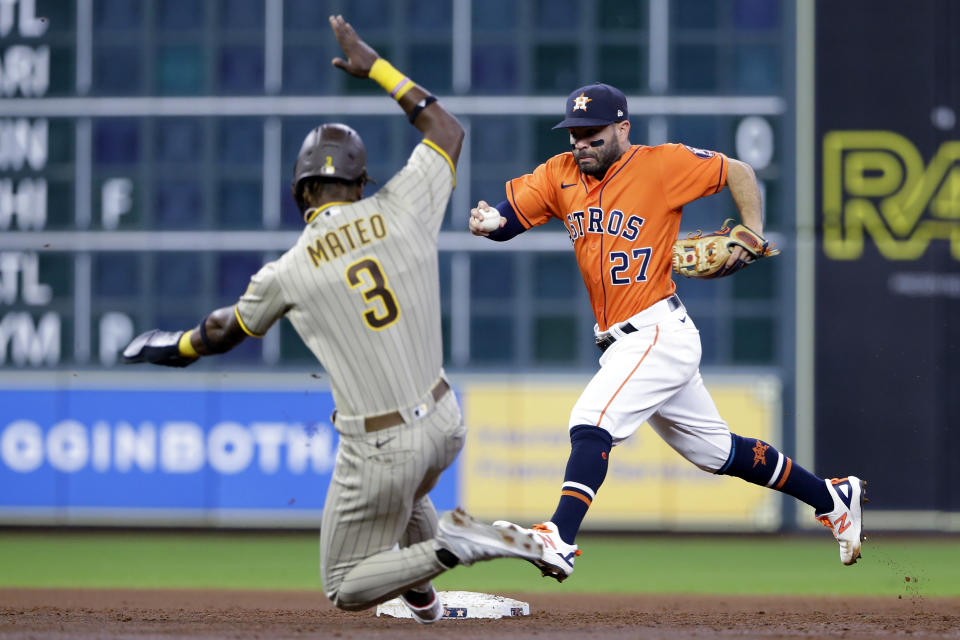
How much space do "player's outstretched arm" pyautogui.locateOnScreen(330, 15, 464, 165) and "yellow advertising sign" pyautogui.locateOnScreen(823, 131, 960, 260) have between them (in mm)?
6373


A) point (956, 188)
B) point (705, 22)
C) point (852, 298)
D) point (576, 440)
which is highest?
point (705, 22)

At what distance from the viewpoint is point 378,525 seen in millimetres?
3891

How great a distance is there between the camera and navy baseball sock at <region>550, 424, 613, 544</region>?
4293mm

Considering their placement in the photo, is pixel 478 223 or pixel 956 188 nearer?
pixel 478 223

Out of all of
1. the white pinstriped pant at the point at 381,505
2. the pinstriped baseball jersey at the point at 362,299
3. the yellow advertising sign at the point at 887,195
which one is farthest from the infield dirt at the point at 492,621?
the yellow advertising sign at the point at 887,195

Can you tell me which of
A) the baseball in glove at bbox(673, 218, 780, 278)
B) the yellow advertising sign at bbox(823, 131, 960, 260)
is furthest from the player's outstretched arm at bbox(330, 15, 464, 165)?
the yellow advertising sign at bbox(823, 131, 960, 260)

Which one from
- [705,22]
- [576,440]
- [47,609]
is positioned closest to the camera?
[576,440]

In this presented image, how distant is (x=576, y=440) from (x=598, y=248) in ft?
2.24

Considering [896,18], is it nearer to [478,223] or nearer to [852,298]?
[852,298]

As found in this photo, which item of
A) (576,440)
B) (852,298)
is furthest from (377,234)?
(852,298)

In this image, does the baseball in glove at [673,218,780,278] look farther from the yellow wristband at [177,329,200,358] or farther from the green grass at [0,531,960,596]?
the green grass at [0,531,960,596]

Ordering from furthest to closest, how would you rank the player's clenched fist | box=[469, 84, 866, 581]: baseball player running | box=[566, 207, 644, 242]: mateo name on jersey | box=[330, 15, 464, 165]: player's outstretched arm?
1. the player's clenched fist
2. box=[566, 207, 644, 242]: mateo name on jersey
3. box=[469, 84, 866, 581]: baseball player running
4. box=[330, 15, 464, 165]: player's outstretched arm

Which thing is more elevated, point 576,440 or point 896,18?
point 896,18

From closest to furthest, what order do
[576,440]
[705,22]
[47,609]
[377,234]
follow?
[377,234] < [576,440] < [47,609] < [705,22]
